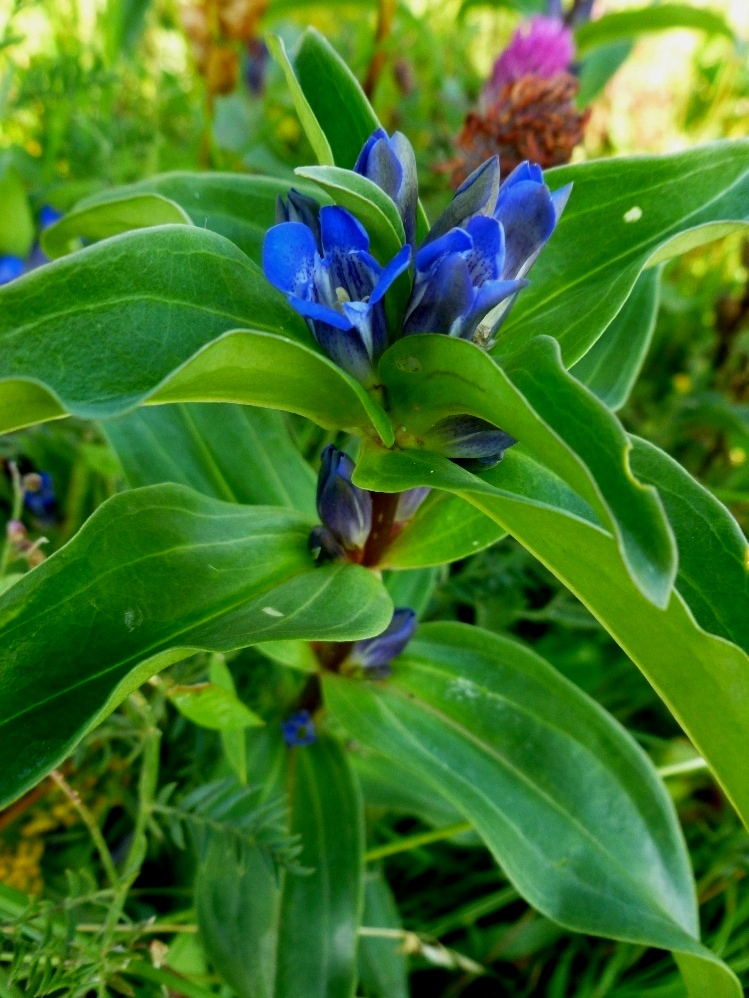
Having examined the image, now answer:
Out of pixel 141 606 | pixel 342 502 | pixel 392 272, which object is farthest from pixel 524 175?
pixel 141 606

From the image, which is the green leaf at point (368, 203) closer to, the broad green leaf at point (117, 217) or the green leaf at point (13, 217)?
the broad green leaf at point (117, 217)

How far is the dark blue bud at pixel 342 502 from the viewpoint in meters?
0.67

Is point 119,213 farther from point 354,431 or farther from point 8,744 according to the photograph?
point 8,744

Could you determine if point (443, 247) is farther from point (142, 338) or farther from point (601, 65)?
point (601, 65)

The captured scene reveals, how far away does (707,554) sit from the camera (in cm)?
55

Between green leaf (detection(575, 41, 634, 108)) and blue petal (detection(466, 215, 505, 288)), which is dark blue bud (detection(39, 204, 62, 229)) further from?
green leaf (detection(575, 41, 634, 108))

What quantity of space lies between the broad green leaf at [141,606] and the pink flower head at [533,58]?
2.21 feet

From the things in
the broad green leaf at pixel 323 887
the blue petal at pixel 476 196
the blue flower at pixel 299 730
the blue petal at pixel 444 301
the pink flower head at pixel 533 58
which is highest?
the pink flower head at pixel 533 58

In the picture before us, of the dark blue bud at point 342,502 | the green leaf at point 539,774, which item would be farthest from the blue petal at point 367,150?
the green leaf at point 539,774

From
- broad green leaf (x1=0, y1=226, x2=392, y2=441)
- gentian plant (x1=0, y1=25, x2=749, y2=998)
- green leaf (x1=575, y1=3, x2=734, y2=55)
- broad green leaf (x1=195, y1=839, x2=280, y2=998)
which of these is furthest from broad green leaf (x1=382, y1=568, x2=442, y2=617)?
green leaf (x1=575, y1=3, x2=734, y2=55)

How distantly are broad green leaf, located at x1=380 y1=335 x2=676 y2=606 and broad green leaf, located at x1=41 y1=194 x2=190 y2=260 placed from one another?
8.6 inches

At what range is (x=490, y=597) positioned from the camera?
105 centimetres

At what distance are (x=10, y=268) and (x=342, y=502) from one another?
0.73 m

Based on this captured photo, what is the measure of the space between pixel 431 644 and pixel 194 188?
48cm
